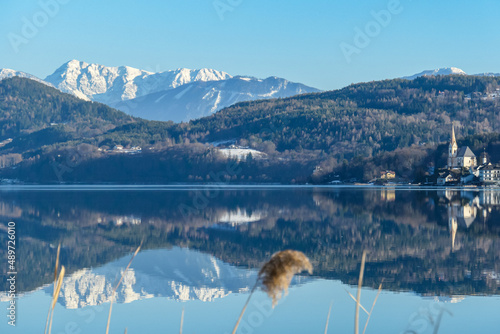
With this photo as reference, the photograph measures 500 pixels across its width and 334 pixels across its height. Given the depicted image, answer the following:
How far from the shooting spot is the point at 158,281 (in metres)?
16.1

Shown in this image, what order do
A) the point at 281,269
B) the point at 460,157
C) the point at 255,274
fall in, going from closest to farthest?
1. the point at 281,269
2. the point at 255,274
3. the point at 460,157

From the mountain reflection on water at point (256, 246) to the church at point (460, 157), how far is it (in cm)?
7235

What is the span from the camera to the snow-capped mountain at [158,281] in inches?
564

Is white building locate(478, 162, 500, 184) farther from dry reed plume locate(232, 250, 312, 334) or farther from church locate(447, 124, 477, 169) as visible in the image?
dry reed plume locate(232, 250, 312, 334)

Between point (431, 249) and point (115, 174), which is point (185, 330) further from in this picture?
point (115, 174)

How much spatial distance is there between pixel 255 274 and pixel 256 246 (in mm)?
5501

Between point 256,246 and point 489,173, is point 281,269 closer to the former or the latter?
point 256,246

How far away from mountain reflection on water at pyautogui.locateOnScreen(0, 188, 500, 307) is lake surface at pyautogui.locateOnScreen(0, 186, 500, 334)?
50 mm

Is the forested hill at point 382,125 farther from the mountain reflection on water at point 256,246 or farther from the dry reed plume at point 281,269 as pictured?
the dry reed plume at point 281,269

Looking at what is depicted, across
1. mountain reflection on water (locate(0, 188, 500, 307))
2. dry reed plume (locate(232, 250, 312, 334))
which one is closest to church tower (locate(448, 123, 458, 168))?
mountain reflection on water (locate(0, 188, 500, 307))

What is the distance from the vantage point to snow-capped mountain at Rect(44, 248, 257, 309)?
14.3 metres

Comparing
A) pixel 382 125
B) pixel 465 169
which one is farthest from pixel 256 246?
pixel 382 125

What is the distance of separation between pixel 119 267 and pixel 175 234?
27.7 feet

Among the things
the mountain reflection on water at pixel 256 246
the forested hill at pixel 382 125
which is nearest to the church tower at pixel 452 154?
the forested hill at pixel 382 125
